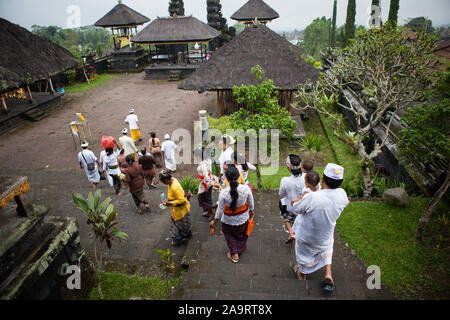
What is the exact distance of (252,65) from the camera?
10633 mm

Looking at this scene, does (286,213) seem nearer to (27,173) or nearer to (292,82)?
(292,82)

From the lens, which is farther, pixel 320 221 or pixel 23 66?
pixel 23 66

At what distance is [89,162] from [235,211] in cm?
501

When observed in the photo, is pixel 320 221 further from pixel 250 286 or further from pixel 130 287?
pixel 130 287

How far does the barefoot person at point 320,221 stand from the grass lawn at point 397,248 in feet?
4.74

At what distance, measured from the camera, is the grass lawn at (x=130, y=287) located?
4.01 m

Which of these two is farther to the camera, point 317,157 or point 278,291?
point 317,157

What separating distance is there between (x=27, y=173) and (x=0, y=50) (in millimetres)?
3666

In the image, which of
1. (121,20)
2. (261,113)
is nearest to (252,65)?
(261,113)

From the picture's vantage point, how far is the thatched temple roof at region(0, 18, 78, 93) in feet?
20.6

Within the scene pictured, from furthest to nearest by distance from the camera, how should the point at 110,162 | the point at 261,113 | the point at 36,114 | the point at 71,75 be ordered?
the point at 71,75 < the point at 36,114 < the point at 261,113 < the point at 110,162

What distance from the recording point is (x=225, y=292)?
3285 millimetres

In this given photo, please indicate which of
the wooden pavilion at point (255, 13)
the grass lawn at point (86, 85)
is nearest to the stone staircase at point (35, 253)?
the grass lawn at point (86, 85)
